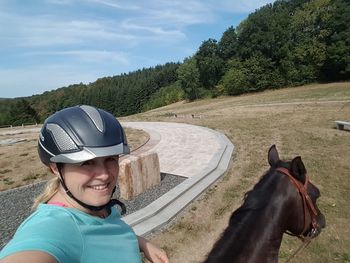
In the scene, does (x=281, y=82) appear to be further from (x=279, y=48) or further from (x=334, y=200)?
(x=334, y=200)

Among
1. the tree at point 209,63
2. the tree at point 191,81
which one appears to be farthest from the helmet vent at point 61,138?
the tree at point 209,63

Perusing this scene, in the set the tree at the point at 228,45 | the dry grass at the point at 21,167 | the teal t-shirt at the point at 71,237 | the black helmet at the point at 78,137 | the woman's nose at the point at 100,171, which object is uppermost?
the tree at the point at 228,45

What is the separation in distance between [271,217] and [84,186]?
5.96ft

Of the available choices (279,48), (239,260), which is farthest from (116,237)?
(279,48)

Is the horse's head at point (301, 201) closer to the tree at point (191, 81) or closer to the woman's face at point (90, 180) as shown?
the woman's face at point (90, 180)

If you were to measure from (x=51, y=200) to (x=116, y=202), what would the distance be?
17.0 inches

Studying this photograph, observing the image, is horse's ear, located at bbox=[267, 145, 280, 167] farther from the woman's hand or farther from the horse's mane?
the woman's hand

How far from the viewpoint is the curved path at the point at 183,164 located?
674 cm

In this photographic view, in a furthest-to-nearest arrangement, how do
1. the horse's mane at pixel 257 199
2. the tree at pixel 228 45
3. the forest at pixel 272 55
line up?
the tree at pixel 228 45
the forest at pixel 272 55
the horse's mane at pixel 257 199

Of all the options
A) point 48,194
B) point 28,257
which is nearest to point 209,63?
point 48,194

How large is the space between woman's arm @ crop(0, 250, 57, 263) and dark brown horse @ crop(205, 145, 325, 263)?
1460 mm

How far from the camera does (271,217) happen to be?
9.14 feet

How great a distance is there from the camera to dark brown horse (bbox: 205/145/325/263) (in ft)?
8.32

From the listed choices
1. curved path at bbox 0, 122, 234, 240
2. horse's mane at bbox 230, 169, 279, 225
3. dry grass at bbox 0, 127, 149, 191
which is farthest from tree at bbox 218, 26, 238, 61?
horse's mane at bbox 230, 169, 279, 225
